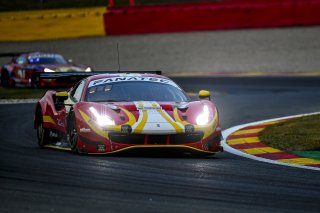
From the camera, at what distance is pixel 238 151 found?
43.1ft

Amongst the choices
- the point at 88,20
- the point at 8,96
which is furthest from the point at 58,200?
the point at 88,20

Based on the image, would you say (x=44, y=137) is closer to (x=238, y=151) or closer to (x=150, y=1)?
(x=238, y=151)

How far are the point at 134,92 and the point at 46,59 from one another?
655 inches

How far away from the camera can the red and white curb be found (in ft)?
38.4

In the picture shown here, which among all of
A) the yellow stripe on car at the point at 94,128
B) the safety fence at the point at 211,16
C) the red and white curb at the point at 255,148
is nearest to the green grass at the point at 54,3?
the safety fence at the point at 211,16

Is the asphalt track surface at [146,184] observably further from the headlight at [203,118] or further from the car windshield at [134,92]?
the car windshield at [134,92]

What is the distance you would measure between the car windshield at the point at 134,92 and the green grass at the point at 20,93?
1098cm

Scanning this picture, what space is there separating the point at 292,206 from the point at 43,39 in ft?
84.6

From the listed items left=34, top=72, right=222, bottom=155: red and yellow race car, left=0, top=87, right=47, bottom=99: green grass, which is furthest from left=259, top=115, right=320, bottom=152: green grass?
left=0, top=87, right=47, bottom=99: green grass

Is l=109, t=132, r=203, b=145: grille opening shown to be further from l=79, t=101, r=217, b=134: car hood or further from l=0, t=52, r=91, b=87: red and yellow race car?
l=0, t=52, r=91, b=87: red and yellow race car

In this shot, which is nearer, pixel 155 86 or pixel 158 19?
pixel 155 86

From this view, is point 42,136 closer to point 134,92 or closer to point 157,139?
point 134,92

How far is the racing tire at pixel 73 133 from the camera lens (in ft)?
39.3

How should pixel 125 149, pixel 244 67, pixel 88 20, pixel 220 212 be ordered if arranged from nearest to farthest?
1. pixel 220 212
2. pixel 125 149
3. pixel 244 67
4. pixel 88 20
